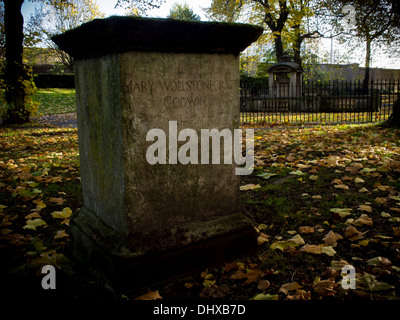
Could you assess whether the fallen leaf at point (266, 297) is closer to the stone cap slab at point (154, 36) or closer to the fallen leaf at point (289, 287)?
the fallen leaf at point (289, 287)

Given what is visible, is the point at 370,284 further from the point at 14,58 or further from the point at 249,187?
the point at 14,58

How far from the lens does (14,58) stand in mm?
12219

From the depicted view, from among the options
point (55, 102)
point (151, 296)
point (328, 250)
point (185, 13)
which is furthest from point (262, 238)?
point (185, 13)

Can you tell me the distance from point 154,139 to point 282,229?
1.59 meters

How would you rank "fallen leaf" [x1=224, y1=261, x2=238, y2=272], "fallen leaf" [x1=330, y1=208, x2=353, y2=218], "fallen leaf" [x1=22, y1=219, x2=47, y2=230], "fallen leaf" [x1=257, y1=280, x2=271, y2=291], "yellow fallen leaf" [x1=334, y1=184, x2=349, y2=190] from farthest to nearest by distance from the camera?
1. "yellow fallen leaf" [x1=334, y1=184, x2=349, y2=190]
2. "fallen leaf" [x1=330, y1=208, x2=353, y2=218]
3. "fallen leaf" [x1=22, y1=219, x2=47, y2=230]
4. "fallen leaf" [x1=224, y1=261, x2=238, y2=272]
5. "fallen leaf" [x1=257, y1=280, x2=271, y2=291]

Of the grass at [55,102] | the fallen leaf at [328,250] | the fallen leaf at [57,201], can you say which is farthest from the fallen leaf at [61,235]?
the grass at [55,102]

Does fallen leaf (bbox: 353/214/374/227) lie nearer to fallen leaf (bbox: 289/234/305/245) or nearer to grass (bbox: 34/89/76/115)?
fallen leaf (bbox: 289/234/305/245)

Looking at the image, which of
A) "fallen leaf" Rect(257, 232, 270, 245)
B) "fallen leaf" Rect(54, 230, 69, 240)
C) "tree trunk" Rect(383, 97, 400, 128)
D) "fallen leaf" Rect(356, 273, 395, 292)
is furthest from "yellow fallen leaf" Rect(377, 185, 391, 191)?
"tree trunk" Rect(383, 97, 400, 128)

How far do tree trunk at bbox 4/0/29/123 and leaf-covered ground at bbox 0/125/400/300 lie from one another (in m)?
7.41

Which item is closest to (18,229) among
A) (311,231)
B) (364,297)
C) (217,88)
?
(217,88)

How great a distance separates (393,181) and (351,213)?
1.26m

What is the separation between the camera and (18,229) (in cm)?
317

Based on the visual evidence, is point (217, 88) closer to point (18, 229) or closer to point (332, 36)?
point (18, 229)

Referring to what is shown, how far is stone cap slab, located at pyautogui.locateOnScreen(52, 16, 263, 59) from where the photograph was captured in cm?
199
